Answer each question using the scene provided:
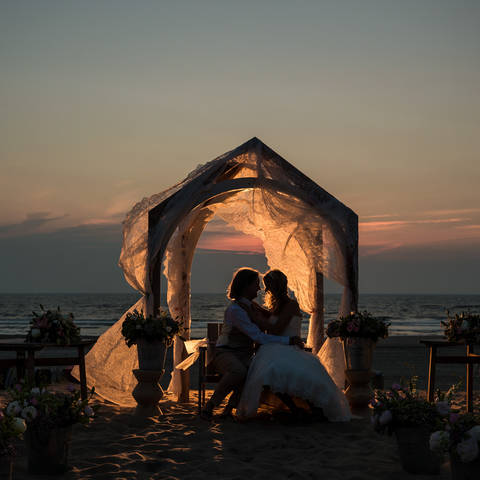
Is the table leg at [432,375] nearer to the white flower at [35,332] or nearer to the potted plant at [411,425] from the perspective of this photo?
the potted plant at [411,425]

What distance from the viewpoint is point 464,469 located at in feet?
12.5

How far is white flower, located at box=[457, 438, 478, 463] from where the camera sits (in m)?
3.70

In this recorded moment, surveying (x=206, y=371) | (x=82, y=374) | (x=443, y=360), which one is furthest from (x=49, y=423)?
(x=443, y=360)

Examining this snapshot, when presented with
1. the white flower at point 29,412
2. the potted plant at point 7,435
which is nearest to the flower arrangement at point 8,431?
the potted plant at point 7,435

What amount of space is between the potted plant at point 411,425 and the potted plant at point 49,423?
2105mm

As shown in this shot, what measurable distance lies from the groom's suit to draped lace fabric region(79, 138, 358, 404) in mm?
1029

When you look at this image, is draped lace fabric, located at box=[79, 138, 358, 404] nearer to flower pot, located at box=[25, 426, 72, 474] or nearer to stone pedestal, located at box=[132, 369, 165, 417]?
stone pedestal, located at box=[132, 369, 165, 417]

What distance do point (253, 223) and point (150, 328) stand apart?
278cm

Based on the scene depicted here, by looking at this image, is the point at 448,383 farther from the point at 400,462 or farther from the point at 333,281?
the point at 400,462

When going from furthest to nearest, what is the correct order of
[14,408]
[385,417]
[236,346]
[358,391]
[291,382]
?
[358,391] → [236,346] → [291,382] → [385,417] → [14,408]

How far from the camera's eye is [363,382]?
7.16m

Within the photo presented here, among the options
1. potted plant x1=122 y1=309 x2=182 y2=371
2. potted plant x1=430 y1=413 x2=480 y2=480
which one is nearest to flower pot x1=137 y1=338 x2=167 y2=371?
potted plant x1=122 y1=309 x2=182 y2=371

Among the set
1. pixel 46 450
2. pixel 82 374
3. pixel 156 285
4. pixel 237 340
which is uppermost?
pixel 156 285

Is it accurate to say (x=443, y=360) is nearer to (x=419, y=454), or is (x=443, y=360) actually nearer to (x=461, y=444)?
(x=419, y=454)
